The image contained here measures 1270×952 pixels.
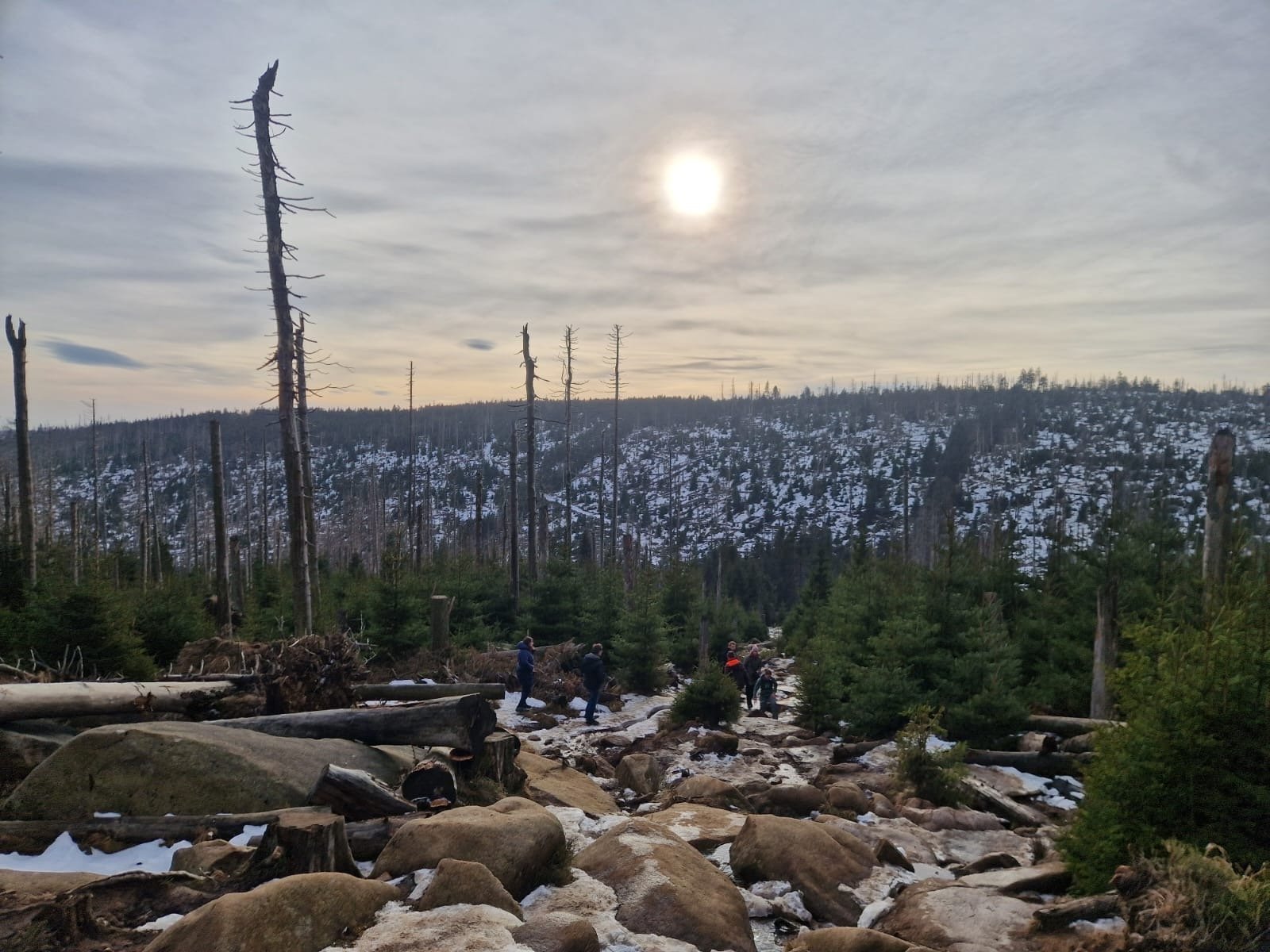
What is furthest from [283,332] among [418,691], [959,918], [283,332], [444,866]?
[959,918]

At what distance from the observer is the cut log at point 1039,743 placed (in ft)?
39.2

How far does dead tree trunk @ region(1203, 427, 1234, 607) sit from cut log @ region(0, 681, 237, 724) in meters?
13.9

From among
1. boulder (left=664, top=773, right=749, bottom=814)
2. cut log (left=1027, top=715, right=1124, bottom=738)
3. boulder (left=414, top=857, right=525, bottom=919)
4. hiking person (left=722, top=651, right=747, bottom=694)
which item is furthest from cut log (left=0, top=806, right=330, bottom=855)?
hiking person (left=722, top=651, right=747, bottom=694)

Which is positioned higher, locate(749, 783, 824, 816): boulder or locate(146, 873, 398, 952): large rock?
locate(146, 873, 398, 952): large rock

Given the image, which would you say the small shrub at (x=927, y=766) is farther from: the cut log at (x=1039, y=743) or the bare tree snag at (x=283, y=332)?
the bare tree snag at (x=283, y=332)

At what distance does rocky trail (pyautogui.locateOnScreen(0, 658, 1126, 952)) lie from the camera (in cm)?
428

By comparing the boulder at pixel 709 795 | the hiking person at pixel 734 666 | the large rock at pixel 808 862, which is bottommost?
the hiking person at pixel 734 666

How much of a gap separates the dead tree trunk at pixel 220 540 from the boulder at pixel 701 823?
1284 centimetres

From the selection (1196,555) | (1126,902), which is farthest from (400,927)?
(1196,555)

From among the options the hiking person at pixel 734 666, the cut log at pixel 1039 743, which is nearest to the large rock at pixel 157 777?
the cut log at pixel 1039 743

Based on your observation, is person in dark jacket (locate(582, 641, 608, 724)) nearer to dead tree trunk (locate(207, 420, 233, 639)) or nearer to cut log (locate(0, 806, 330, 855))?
dead tree trunk (locate(207, 420, 233, 639))

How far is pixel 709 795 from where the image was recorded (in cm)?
929

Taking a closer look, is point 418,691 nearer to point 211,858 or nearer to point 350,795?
point 350,795

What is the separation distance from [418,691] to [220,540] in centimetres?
1191
